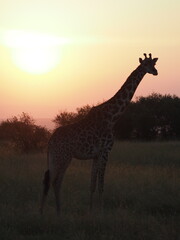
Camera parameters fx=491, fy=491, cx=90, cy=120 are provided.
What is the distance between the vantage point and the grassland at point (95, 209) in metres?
7.16

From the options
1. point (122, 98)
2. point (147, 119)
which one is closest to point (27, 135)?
point (122, 98)

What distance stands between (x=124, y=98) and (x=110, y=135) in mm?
967

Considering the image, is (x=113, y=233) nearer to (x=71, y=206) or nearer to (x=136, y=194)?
(x=71, y=206)

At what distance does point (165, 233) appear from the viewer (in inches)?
275

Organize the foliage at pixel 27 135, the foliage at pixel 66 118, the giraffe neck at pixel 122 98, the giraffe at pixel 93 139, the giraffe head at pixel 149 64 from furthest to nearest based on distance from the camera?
the foliage at pixel 66 118
the foliage at pixel 27 135
the giraffe head at pixel 149 64
the giraffe neck at pixel 122 98
the giraffe at pixel 93 139

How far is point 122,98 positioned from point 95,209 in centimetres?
259

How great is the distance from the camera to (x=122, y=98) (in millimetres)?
10398

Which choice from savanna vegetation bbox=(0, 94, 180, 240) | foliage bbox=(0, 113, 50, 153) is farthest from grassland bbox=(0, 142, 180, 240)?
foliage bbox=(0, 113, 50, 153)

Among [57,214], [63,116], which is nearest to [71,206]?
[57,214]

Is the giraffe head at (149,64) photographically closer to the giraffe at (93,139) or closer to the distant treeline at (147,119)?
the giraffe at (93,139)

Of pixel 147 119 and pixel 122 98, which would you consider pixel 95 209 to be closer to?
pixel 122 98

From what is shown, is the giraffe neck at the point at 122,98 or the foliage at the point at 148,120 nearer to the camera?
the giraffe neck at the point at 122,98

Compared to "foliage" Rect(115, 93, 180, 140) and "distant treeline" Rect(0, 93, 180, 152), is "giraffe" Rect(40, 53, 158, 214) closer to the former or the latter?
"distant treeline" Rect(0, 93, 180, 152)

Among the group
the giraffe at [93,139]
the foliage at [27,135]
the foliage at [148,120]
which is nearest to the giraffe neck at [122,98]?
the giraffe at [93,139]
